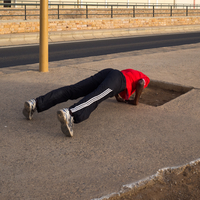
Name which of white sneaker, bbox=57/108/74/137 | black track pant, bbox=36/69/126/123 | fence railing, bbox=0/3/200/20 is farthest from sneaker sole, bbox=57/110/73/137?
fence railing, bbox=0/3/200/20

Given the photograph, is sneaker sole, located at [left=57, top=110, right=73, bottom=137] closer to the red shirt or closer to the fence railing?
the red shirt

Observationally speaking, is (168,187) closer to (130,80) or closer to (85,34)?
(130,80)

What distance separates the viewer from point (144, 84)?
422 cm

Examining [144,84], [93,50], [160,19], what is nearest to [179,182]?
[144,84]

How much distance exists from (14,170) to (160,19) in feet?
72.3

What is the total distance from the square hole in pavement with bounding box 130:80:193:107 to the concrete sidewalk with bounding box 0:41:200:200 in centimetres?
26

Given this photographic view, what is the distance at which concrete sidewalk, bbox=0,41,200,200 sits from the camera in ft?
8.34

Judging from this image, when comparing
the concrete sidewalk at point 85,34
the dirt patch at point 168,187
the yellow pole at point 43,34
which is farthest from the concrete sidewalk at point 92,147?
the concrete sidewalk at point 85,34

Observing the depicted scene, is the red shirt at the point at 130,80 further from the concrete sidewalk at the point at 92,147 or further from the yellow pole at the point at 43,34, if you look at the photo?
the yellow pole at the point at 43,34

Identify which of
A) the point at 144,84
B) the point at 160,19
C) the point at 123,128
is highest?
the point at 160,19

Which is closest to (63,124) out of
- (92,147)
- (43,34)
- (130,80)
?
(92,147)

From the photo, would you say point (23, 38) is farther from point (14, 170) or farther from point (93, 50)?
point (14, 170)

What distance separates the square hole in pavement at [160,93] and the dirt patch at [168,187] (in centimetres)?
212

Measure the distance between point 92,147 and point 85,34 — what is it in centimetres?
1462
